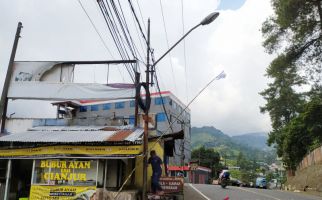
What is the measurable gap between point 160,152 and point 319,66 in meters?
13.1

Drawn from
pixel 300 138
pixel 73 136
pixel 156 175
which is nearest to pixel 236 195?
pixel 156 175

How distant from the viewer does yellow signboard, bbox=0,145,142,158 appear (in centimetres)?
1516

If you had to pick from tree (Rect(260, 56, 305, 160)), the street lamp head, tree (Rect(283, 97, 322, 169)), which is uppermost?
tree (Rect(260, 56, 305, 160))

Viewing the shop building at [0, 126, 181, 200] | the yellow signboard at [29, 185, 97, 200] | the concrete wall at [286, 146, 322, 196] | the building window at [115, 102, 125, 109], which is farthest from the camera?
the building window at [115, 102, 125, 109]

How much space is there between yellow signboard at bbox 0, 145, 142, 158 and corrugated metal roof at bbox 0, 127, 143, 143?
1.02 ft

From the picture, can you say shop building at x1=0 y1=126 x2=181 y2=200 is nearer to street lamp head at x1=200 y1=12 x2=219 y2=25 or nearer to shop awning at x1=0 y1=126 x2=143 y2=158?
shop awning at x1=0 y1=126 x2=143 y2=158

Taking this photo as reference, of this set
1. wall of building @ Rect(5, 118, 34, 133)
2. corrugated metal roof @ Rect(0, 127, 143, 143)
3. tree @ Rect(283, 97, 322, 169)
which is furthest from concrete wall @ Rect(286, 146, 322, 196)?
wall of building @ Rect(5, 118, 34, 133)

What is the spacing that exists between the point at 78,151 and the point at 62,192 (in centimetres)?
178

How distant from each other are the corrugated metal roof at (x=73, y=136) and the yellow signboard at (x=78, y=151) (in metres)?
0.31

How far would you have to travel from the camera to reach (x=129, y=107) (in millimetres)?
76375

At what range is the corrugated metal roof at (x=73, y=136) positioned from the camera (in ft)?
52.2

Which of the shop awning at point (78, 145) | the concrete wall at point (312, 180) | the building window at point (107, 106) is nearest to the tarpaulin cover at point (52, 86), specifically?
the shop awning at point (78, 145)

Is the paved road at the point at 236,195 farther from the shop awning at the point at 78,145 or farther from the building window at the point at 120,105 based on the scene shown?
the building window at the point at 120,105

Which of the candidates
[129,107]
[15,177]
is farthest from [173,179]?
[129,107]
